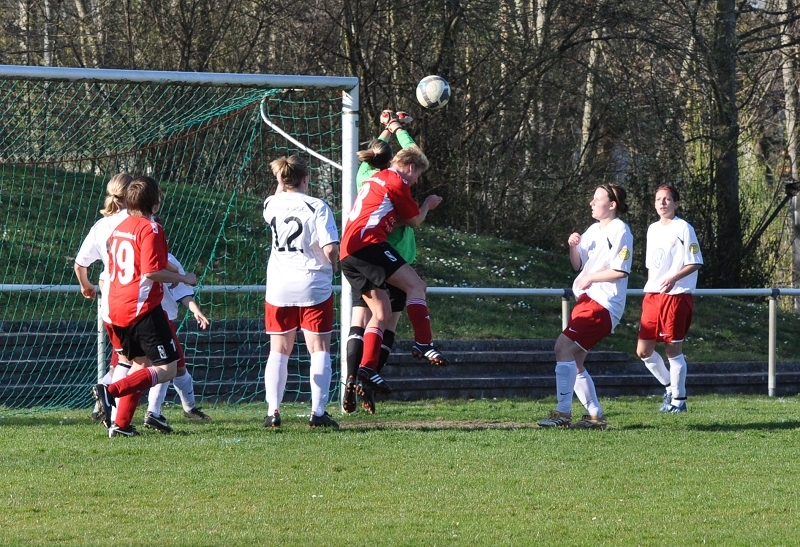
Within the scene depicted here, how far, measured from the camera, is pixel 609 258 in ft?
27.0

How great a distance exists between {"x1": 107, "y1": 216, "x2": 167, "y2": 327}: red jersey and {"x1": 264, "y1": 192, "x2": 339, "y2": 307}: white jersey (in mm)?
989

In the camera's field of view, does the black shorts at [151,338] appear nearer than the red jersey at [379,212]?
Yes

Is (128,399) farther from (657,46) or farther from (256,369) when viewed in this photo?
(657,46)

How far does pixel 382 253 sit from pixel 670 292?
3359 millimetres

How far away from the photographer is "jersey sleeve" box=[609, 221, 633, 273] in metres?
8.15

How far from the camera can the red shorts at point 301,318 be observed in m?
8.09

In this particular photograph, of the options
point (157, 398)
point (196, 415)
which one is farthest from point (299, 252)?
point (196, 415)

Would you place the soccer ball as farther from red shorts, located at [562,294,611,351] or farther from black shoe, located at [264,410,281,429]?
black shoe, located at [264,410,281,429]

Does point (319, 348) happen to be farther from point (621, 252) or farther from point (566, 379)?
point (621, 252)

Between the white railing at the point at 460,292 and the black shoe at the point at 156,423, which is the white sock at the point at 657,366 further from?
the black shoe at the point at 156,423

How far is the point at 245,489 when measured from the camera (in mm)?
5812

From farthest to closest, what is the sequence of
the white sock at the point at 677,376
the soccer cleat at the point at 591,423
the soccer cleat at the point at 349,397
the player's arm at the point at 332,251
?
the white sock at the point at 677,376 < the soccer cleat at the point at 591,423 < the soccer cleat at the point at 349,397 < the player's arm at the point at 332,251

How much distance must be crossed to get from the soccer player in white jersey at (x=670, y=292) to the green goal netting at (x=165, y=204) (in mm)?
2940

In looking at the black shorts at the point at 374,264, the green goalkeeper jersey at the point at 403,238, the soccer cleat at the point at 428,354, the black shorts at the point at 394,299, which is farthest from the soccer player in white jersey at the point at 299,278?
the soccer cleat at the point at 428,354
